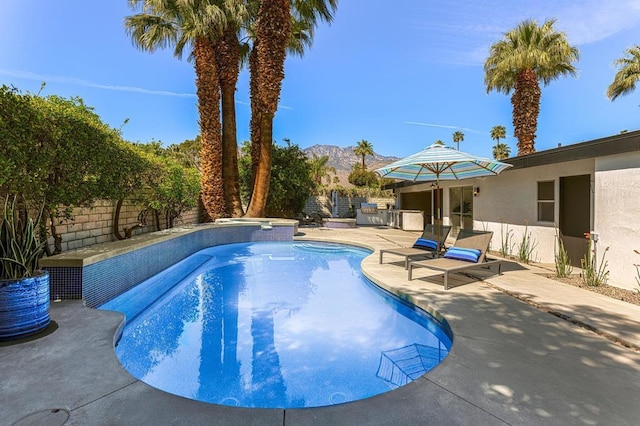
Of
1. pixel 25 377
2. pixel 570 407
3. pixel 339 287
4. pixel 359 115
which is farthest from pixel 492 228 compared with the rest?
pixel 359 115

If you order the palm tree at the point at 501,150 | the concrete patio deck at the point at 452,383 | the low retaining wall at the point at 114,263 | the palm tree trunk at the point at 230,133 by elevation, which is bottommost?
the concrete patio deck at the point at 452,383

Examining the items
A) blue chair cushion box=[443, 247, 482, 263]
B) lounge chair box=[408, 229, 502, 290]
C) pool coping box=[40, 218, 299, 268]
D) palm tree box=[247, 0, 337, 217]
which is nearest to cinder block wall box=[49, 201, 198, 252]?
pool coping box=[40, 218, 299, 268]

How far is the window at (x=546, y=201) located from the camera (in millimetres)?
8727

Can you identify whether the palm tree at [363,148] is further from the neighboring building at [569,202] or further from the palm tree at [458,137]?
the neighboring building at [569,202]

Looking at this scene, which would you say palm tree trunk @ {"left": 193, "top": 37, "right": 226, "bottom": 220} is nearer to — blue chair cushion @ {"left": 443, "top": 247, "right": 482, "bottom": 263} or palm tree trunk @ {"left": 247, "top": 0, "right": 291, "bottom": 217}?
palm tree trunk @ {"left": 247, "top": 0, "right": 291, "bottom": 217}

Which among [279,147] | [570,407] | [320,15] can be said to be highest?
[320,15]

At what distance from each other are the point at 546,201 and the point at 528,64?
12785 millimetres

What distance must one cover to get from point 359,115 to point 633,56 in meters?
33.0

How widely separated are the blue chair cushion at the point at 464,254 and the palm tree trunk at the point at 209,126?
11.4 meters

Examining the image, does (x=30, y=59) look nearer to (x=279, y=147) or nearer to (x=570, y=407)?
(x=279, y=147)

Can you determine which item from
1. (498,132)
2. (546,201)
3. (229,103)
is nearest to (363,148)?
(498,132)

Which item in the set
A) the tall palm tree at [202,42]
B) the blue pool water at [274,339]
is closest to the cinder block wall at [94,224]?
the blue pool water at [274,339]

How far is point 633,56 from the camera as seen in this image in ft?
71.6

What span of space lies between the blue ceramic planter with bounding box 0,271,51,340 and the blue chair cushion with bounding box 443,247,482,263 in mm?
7070
